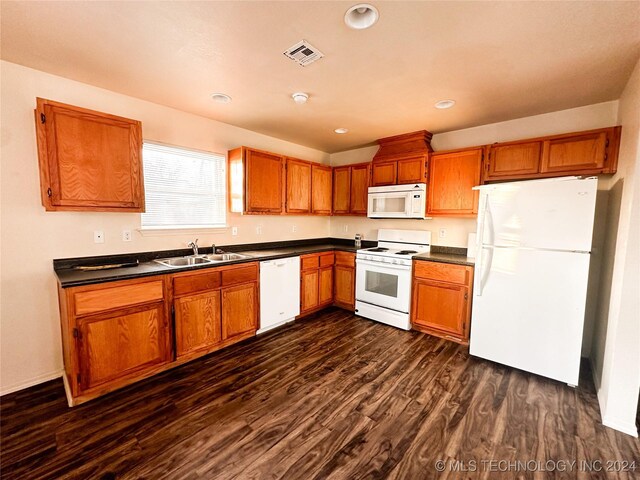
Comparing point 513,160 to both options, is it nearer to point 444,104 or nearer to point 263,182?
point 444,104

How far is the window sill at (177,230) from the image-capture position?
2.83 m

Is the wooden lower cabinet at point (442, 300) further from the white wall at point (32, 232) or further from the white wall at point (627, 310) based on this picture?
the white wall at point (32, 232)

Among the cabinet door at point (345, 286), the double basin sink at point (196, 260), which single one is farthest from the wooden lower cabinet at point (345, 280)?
the double basin sink at point (196, 260)

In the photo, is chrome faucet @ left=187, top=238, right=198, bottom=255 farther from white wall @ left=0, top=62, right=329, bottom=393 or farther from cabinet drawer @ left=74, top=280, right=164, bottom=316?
cabinet drawer @ left=74, top=280, right=164, bottom=316

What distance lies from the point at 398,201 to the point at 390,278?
105 centimetres

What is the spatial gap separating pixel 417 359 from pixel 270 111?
3058 mm

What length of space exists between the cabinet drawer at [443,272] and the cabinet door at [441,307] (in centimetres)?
6

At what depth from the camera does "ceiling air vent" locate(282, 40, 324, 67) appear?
1.81 m

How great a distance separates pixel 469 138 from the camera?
11.5ft

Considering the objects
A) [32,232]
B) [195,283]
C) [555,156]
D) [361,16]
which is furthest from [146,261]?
[555,156]

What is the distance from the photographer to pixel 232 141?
3520 millimetres

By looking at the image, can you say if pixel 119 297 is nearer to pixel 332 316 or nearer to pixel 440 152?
pixel 332 316

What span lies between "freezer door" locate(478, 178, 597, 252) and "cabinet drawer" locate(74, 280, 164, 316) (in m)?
3.08

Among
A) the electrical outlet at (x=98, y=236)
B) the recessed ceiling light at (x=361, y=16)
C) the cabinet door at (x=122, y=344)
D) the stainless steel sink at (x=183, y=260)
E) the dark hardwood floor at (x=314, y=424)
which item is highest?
the recessed ceiling light at (x=361, y=16)
